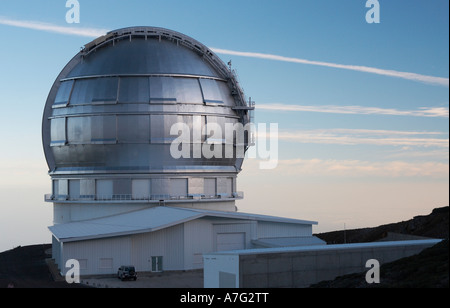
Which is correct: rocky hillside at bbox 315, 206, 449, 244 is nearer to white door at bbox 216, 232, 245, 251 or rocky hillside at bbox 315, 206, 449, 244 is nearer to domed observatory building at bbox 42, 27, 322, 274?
domed observatory building at bbox 42, 27, 322, 274

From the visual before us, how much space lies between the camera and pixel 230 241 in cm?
4044

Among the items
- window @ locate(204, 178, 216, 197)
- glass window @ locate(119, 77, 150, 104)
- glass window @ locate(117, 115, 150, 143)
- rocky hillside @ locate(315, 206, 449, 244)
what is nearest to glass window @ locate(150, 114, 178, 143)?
glass window @ locate(117, 115, 150, 143)

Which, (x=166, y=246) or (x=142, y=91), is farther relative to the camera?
(x=142, y=91)

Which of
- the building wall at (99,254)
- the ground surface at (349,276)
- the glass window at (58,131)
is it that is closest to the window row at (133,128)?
the glass window at (58,131)

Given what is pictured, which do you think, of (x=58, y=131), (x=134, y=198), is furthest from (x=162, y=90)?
(x=58, y=131)

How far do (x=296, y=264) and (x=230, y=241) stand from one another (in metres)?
9.95

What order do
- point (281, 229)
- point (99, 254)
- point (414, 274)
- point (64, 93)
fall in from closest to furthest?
point (414, 274), point (99, 254), point (281, 229), point (64, 93)

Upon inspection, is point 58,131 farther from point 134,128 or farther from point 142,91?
point 142,91

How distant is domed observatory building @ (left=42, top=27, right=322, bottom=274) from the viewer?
42594 mm

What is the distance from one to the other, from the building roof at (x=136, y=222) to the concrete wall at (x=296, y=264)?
23.5ft

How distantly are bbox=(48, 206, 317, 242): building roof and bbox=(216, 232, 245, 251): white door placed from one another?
1.13m
